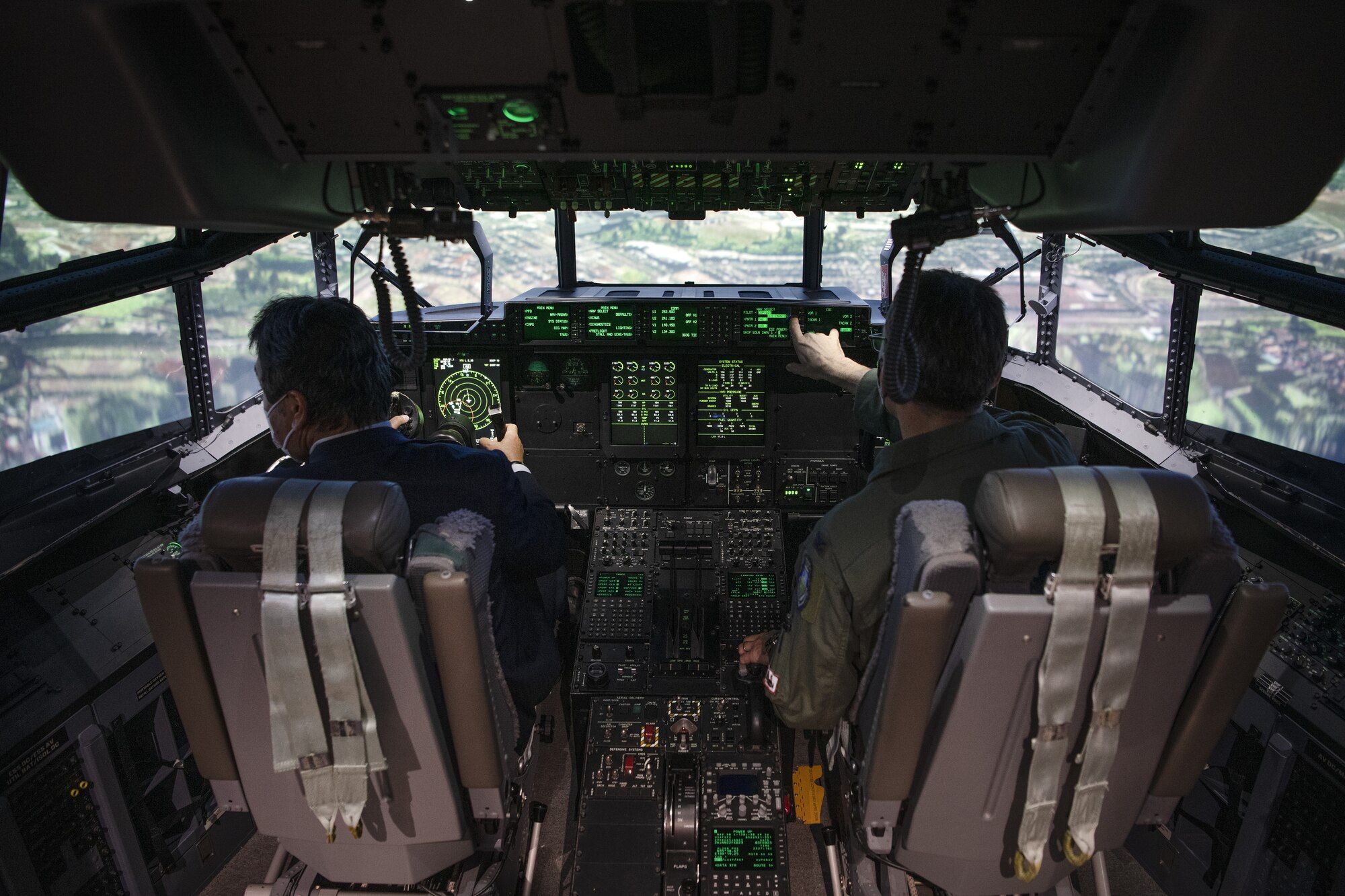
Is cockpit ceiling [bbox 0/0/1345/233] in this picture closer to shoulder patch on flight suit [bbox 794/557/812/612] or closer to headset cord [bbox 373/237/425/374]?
headset cord [bbox 373/237/425/374]

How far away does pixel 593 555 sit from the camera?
117 inches

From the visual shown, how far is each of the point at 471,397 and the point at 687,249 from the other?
1.08m

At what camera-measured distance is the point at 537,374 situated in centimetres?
303

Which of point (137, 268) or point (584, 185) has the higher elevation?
point (584, 185)

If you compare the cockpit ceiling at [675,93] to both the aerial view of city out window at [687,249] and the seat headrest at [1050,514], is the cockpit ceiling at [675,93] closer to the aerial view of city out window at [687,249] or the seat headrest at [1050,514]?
the seat headrest at [1050,514]

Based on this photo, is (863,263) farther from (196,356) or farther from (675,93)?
(196,356)

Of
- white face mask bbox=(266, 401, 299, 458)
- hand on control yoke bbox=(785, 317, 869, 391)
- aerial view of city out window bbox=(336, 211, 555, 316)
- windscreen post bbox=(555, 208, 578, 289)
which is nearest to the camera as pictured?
white face mask bbox=(266, 401, 299, 458)

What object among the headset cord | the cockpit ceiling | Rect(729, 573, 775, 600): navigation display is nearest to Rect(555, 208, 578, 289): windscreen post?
Rect(729, 573, 775, 600): navigation display

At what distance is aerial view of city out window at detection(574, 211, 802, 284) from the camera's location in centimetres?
313

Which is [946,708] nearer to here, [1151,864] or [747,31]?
[747,31]

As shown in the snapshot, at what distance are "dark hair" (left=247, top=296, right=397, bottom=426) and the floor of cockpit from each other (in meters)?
1.12

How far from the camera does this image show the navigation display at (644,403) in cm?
300

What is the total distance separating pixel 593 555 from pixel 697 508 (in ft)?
1.60

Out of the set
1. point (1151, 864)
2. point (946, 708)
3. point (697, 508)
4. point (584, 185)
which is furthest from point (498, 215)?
point (1151, 864)
